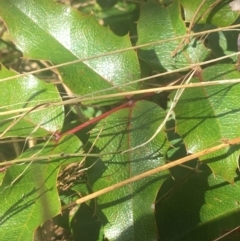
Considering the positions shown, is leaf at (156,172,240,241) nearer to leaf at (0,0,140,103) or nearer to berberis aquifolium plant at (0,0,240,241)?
berberis aquifolium plant at (0,0,240,241)

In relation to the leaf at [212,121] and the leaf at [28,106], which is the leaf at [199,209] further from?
the leaf at [28,106]

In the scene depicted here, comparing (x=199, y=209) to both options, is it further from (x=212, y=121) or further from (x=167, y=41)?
(x=167, y=41)

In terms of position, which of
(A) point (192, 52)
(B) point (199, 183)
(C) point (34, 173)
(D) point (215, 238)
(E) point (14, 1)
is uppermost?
(E) point (14, 1)

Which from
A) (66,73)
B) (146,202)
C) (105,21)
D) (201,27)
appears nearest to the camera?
(146,202)

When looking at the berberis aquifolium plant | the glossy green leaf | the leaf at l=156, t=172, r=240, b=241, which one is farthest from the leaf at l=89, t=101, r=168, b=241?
the glossy green leaf

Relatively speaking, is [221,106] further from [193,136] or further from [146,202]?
[146,202]

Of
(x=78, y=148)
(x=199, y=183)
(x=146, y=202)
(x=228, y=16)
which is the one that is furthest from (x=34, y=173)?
(x=228, y=16)

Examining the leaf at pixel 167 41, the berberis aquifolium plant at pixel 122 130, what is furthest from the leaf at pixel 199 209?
the leaf at pixel 167 41
